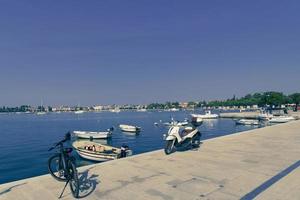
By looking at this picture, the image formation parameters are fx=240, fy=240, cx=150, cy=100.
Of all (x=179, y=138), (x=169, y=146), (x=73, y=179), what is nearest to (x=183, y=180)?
(x=73, y=179)

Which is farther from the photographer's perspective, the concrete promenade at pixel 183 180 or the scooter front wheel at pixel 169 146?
the scooter front wheel at pixel 169 146

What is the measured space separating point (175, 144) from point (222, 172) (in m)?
4.57

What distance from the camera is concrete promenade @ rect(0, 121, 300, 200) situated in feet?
21.2

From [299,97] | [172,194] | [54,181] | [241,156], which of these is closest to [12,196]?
[54,181]

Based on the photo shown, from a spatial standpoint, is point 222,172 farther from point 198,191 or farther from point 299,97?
point 299,97

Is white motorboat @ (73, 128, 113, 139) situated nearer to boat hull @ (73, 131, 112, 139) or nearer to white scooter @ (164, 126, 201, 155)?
boat hull @ (73, 131, 112, 139)

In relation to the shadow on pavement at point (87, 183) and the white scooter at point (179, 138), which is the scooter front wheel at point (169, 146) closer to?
the white scooter at point (179, 138)

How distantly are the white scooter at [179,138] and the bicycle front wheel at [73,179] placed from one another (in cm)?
605

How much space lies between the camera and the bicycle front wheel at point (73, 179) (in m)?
6.38

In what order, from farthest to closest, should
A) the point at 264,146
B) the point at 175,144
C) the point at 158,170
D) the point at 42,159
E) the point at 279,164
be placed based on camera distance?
1. the point at 42,159
2. the point at 264,146
3. the point at 175,144
4. the point at 279,164
5. the point at 158,170

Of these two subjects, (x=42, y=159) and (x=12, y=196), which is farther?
(x=42, y=159)

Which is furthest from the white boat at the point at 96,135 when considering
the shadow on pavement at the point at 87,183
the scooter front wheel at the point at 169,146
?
Result: the shadow on pavement at the point at 87,183

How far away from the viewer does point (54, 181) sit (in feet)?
25.1

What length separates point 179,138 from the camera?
12859 millimetres
